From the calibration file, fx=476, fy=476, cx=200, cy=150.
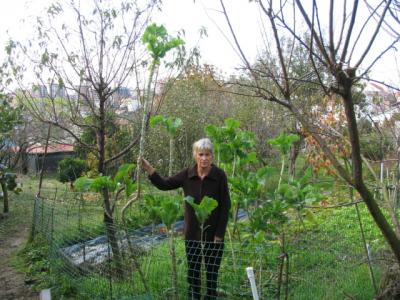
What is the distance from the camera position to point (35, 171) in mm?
18547

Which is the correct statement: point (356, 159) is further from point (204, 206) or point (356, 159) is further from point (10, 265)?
point (10, 265)

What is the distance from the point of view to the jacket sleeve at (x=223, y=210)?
3887mm

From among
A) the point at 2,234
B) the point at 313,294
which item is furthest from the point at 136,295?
the point at 2,234

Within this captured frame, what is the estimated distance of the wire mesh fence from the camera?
3.62 m

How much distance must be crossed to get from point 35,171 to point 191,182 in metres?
15.8

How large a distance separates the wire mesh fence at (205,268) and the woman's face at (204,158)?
635mm

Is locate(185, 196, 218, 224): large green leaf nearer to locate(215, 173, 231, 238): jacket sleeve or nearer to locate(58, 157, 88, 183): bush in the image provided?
locate(215, 173, 231, 238): jacket sleeve

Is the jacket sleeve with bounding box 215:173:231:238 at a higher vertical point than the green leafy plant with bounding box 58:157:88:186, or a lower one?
lower

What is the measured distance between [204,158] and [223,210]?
1.50 ft

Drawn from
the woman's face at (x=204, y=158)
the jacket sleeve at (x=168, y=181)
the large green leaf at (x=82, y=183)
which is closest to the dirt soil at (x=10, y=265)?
the jacket sleeve at (x=168, y=181)

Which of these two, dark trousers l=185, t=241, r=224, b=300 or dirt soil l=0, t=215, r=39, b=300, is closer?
dark trousers l=185, t=241, r=224, b=300

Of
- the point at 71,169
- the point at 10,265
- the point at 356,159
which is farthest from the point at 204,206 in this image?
the point at 71,169

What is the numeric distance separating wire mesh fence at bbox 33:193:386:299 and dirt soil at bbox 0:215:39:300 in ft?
1.37

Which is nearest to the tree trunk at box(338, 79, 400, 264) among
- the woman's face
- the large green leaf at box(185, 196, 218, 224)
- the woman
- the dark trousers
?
the large green leaf at box(185, 196, 218, 224)
